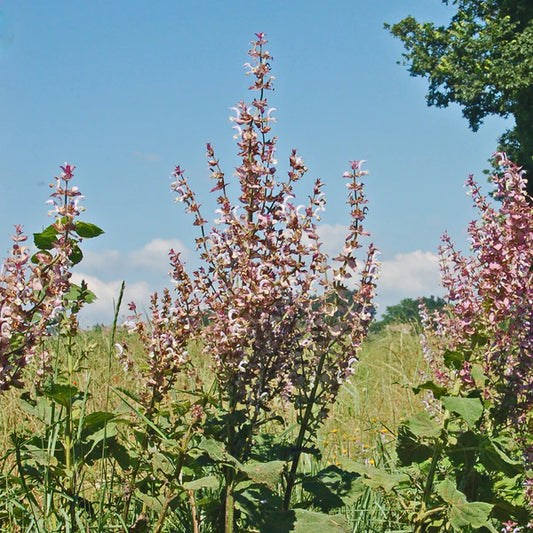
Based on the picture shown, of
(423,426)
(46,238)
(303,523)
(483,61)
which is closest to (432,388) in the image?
(423,426)

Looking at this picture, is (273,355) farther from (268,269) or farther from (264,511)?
(264,511)

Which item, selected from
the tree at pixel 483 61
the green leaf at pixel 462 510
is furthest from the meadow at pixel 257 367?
the tree at pixel 483 61

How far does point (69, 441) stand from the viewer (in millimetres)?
2861

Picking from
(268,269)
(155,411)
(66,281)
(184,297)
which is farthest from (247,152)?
(155,411)

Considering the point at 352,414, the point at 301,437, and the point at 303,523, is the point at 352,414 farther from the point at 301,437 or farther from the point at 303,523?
the point at 303,523

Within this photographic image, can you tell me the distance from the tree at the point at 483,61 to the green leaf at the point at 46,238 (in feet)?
68.7

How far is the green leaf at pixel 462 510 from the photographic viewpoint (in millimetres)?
2590

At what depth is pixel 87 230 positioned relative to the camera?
277cm

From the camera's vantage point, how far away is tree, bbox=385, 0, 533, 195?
2158 centimetres

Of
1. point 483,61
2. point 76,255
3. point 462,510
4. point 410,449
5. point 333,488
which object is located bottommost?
point 462,510

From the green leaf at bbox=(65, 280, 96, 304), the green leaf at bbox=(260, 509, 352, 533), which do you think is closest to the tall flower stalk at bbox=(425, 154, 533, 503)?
the green leaf at bbox=(260, 509, 352, 533)

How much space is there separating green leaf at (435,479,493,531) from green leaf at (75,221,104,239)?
176cm

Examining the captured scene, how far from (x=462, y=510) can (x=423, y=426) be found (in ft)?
1.15

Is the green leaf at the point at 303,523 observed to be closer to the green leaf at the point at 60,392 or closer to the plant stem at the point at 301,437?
the plant stem at the point at 301,437
